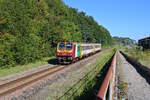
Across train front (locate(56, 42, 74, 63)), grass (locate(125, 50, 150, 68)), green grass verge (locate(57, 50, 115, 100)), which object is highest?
train front (locate(56, 42, 74, 63))

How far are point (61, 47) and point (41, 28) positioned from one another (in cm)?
1111

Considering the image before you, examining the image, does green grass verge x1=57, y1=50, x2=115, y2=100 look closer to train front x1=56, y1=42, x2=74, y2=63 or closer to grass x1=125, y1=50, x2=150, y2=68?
train front x1=56, y1=42, x2=74, y2=63

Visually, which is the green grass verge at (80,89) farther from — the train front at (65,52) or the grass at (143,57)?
the grass at (143,57)

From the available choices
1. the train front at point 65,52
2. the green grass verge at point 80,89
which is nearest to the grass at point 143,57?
the train front at point 65,52

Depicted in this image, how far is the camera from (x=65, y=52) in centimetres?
3353

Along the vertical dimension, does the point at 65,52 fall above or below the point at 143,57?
above

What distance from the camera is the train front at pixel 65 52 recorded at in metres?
33.4

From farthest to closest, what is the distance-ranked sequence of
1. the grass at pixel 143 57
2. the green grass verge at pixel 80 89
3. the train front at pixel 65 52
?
1. the grass at pixel 143 57
2. the train front at pixel 65 52
3. the green grass verge at pixel 80 89

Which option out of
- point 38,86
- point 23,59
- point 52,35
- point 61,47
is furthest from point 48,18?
point 38,86

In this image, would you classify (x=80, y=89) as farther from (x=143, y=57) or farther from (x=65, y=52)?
(x=143, y=57)

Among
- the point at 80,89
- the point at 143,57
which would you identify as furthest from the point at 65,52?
the point at 143,57

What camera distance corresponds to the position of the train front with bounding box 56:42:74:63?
3344 cm

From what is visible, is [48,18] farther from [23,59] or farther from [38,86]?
[38,86]

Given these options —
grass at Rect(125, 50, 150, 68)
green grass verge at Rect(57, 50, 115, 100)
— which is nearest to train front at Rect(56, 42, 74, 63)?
grass at Rect(125, 50, 150, 68)
